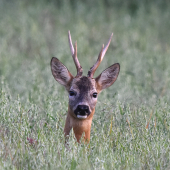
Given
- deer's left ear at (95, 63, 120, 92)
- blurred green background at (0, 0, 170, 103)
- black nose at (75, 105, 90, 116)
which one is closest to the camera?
black nose at (75, 105, 90, 116)

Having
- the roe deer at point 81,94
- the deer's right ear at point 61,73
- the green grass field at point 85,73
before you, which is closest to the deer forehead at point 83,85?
the roe deer at point 81,94

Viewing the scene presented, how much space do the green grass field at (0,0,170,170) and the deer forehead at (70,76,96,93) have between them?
1.40 feet

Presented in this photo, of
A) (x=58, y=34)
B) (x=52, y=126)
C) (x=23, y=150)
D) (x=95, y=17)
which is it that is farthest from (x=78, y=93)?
(x=95, y=17)

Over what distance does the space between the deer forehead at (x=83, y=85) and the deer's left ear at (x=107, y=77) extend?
0.24 meters

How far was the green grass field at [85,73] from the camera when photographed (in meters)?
4.30

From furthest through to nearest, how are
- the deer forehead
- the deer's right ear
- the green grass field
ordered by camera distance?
the deer's right ear < the deer forehead < the green grass field

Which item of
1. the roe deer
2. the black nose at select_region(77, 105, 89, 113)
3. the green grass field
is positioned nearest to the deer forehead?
the roe deer

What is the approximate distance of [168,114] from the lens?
5.52m

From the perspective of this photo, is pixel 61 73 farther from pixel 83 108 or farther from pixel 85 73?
pixel 85 73

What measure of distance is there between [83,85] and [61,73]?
1.25 feet

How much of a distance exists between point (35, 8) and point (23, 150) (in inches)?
378

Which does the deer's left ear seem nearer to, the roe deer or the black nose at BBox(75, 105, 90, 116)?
the roe deer

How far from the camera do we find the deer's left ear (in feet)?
18.1

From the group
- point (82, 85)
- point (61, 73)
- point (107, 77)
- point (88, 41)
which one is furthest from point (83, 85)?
point (88, 41)
